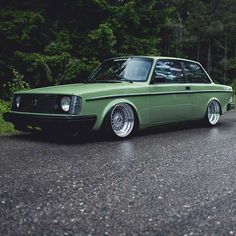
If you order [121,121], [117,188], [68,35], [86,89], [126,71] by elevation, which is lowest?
[117,188]

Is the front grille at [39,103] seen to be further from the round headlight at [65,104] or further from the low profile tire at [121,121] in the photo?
the low profile tire at [121,121]

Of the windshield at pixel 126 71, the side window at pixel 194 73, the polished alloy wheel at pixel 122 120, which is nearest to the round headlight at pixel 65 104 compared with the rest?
the polished alloy wheel at pixel 122 120

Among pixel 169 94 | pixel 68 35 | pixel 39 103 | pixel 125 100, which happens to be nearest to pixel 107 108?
pixel 125 100

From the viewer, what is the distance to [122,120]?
22.5 feet

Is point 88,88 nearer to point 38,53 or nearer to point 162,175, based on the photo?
point 162,175

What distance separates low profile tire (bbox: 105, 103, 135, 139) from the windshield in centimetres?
69

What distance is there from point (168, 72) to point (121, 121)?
5.36 ft

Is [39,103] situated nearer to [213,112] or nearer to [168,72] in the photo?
[168,72]

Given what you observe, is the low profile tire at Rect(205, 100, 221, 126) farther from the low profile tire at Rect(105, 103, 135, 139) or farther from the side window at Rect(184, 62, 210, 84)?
the low profile tire at Rect(105, 103, 135, 139)

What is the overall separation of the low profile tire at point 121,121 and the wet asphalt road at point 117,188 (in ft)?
0.87

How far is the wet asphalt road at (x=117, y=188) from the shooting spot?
110 inches

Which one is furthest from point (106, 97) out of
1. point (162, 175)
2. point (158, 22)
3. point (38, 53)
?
point (158, 22)

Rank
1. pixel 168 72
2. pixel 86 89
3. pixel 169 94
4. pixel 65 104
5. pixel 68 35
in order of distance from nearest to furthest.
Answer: pixel 65 104 → pixel 86 89 → pixel 169 94 → pixel 168 72 → pixel 68 35

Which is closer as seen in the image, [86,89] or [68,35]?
[86,89]
